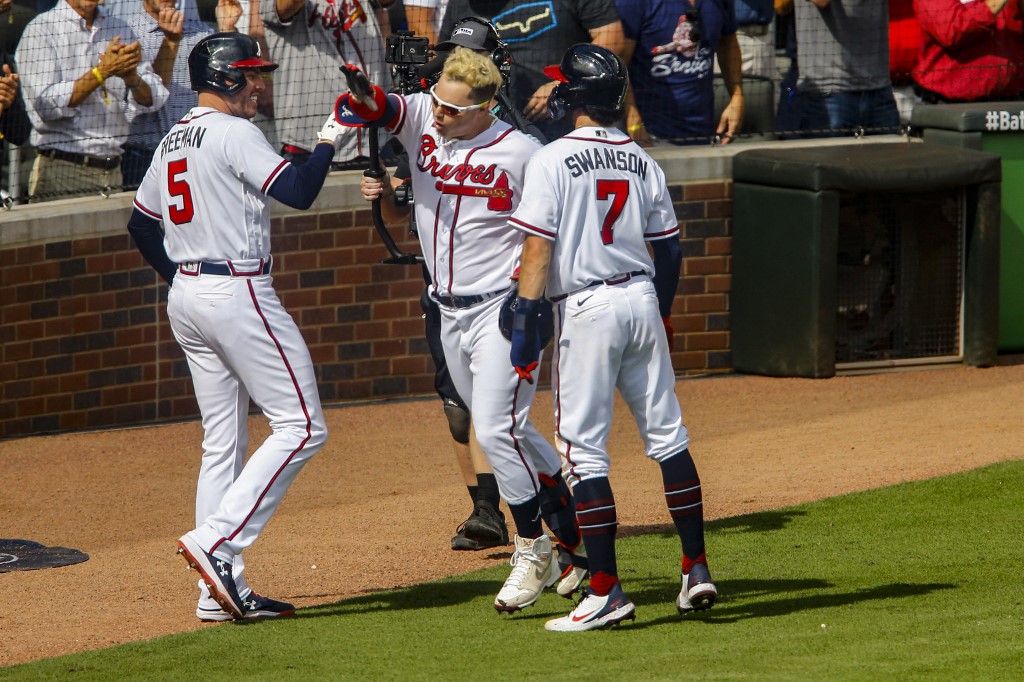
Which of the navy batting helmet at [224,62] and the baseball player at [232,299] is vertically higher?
A: the navy batting helmet at [224,62]

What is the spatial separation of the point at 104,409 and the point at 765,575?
15.6ft

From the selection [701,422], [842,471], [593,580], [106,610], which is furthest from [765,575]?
[701,422]

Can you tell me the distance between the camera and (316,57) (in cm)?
934

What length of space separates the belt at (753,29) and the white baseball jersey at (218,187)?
19.9 feet

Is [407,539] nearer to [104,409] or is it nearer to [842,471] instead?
[842,471]

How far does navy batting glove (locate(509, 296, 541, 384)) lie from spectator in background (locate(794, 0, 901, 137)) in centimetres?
584

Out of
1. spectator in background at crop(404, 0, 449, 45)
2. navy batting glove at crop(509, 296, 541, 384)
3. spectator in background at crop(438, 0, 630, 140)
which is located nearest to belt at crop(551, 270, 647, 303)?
navy batting glove at crop(509, 296, 541, 384)

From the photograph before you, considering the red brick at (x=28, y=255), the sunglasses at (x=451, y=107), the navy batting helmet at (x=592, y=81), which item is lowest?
the red brick at (x=28, y=255)

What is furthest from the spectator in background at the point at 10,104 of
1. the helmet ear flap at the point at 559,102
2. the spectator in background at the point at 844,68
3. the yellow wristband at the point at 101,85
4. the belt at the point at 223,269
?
the spectator in background at the point at 844,68

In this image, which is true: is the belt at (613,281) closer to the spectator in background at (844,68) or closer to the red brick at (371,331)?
the red brick at (371,331)

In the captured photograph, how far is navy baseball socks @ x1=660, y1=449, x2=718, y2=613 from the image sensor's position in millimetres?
4961

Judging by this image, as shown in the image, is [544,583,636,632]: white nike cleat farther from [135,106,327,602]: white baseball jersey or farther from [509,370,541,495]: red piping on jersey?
[135,106,327,602]: white baseball jersey

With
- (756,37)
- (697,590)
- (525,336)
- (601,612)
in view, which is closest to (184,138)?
(525,336)

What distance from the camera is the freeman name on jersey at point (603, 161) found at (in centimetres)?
485
